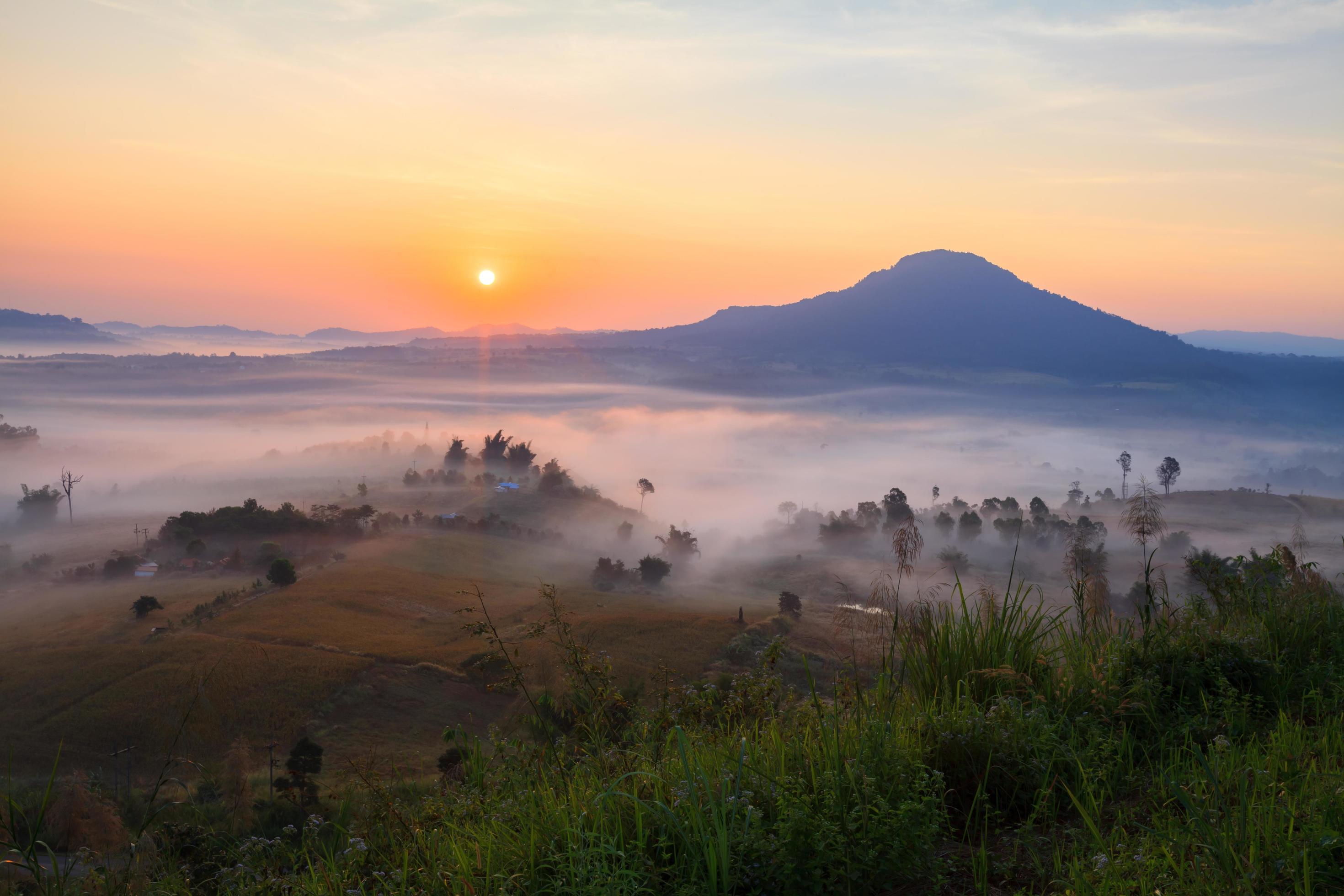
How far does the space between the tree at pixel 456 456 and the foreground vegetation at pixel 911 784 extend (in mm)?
147812

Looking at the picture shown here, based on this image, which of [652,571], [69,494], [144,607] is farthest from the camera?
[69,494]

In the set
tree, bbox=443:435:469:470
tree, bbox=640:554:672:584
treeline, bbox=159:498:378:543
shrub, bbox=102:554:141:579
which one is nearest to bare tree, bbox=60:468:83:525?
shrub, bbox=102:554:141:579

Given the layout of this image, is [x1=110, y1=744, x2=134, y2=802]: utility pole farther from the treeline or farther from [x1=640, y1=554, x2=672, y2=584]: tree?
[x1=640, y1=554, x2=672, y2=584]: tree

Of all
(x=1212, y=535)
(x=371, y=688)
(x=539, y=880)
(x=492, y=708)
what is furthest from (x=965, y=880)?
(x=1212, y=535)

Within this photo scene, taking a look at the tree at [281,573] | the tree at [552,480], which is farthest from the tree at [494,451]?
the tree at [281,573]

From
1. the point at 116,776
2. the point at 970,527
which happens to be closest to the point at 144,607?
the point at 116,776

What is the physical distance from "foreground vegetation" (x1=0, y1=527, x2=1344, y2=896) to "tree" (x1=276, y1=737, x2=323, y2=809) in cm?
2133

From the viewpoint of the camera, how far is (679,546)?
110 metres

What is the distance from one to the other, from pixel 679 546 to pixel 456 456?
198 feet

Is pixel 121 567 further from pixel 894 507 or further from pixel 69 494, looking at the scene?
pixel 894 507

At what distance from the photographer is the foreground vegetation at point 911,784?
288 cm

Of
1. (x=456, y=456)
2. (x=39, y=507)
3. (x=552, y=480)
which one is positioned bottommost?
(x=39, y=507)

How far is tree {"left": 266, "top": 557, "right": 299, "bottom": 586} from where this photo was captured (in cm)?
6994

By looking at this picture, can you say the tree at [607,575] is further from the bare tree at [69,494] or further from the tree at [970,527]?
the bare tree at [69,494]
